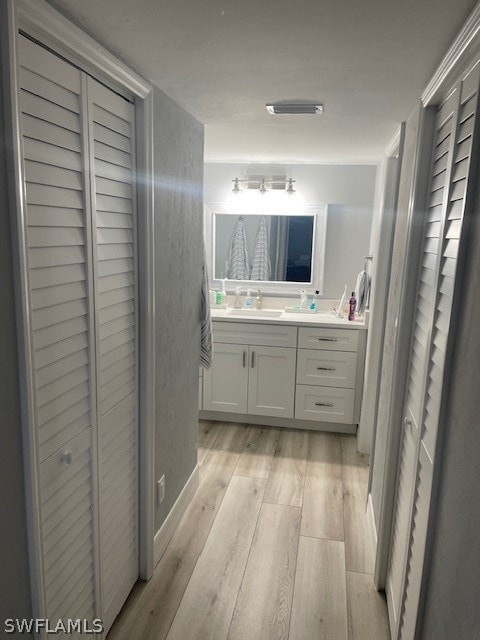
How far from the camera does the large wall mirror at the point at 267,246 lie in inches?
157

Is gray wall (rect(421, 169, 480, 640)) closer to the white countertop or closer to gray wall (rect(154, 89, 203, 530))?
gray wall (rect(154, 89, 203, 530))

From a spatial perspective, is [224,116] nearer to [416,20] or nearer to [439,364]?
[416,20]

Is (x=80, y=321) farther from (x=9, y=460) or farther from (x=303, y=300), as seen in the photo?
(x=303, y=300)

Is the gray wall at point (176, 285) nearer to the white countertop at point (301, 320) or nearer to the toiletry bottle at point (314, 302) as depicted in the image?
the white countertop at point (301, 320)

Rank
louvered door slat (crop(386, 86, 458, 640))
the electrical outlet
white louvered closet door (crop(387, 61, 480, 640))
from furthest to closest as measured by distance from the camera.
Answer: the electrical outlet < louvered door slat (crop(386, 86, 458, 640)) < white louvered closet door (crop(387, 61, 480, 640))

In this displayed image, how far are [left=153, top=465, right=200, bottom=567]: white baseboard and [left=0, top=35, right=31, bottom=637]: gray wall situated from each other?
3.51ft

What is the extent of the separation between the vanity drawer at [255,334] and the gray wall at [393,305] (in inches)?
47.6

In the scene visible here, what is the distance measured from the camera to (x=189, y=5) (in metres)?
Answer: 1.18

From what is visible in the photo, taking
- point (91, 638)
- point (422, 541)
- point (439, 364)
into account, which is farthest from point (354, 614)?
point (439, 364)

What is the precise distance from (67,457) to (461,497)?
1.10 metres

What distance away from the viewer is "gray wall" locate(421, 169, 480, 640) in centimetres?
101

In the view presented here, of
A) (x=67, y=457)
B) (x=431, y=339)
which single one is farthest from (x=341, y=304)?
(x=67, y=457)

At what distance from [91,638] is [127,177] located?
5.51 feet

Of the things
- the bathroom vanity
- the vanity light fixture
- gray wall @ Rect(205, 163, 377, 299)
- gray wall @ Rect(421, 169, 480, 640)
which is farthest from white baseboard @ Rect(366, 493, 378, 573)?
the vanity light fixture
